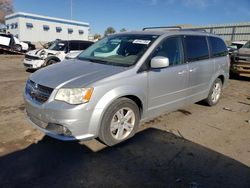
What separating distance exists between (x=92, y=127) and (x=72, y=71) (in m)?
1.01

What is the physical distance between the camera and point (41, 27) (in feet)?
151

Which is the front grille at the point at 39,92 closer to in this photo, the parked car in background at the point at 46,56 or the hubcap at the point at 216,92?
the hubcap at the point at 216,92

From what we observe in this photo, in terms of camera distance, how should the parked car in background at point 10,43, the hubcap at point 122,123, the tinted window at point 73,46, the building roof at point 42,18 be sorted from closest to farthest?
the hubcap at point 122,123 < the tinted window at point 73,46 < the parked car in background at point 10,43 < the building roof at point 42,18

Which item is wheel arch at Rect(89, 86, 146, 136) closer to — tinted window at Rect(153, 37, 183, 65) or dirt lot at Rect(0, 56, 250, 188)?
dirt lot at Rect(0, 56, 250, 188)

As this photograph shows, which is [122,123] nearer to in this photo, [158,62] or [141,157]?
[141,157]

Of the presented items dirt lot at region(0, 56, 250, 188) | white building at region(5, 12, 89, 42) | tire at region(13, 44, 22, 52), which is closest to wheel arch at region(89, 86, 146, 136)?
dirt lot at region(0, 56, 250, 188)

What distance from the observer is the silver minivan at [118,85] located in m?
3.33

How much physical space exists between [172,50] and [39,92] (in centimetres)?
251

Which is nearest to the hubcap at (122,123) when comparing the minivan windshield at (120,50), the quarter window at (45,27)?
the minivan windshield at (120,50)

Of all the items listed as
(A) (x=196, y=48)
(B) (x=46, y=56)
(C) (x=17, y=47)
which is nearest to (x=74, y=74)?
(A) (x=196, y=48)

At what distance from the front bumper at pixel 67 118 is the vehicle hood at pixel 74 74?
1.00ft

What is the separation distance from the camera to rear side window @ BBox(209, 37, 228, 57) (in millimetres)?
5754

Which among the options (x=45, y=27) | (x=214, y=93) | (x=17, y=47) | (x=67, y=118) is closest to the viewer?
(x=67, y=118)

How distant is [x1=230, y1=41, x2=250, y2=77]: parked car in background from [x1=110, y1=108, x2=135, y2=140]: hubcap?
8102 millimetres
